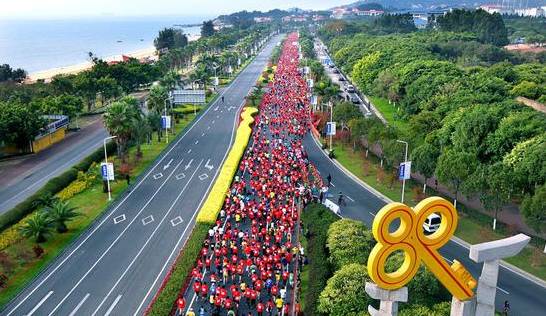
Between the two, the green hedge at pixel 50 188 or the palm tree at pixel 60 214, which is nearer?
the palm tree at pixel 60 214

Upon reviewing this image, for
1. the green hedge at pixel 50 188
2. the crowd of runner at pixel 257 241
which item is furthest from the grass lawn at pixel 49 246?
the crowd of runner at pixel 257 241

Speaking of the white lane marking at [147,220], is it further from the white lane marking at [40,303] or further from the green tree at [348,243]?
the green tree at [348,243]

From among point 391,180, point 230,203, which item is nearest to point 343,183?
point 391,180

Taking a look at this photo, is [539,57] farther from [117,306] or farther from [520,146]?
[117,306]

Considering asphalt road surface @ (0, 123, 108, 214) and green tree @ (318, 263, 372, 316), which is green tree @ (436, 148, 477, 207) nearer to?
green tree @ (318, 263, 372, 316)

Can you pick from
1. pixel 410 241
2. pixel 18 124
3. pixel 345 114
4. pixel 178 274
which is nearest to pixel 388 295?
pixel 410 241

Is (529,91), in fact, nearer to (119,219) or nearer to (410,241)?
(119,219)

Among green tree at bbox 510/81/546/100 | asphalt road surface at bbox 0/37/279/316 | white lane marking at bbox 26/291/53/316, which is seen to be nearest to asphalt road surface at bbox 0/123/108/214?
asphalt road surface at bbox 0/37/279/316
